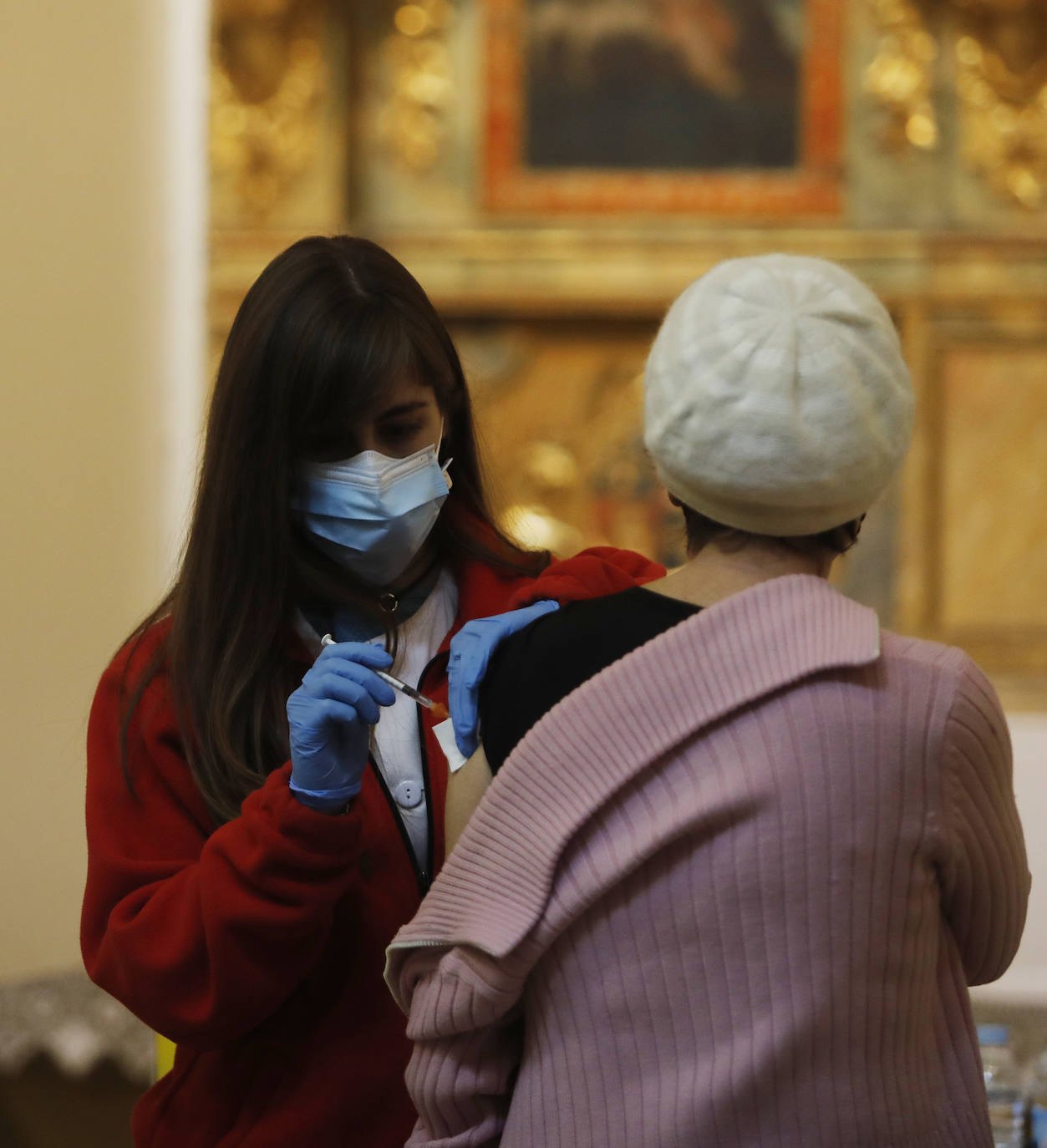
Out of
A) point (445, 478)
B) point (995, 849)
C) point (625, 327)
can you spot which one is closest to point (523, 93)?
point (625, 327)

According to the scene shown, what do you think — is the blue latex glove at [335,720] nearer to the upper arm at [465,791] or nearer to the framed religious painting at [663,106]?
the upper arm at [465,791]

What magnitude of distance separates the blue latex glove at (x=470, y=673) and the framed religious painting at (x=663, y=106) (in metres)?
5.73

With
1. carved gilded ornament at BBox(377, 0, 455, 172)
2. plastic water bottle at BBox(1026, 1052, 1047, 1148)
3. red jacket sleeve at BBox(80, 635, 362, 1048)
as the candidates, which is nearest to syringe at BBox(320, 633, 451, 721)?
red jacket sleeve at BBox(80, 635, 362, 1048)

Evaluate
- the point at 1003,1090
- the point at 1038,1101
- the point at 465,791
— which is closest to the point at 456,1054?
the point at 465,791

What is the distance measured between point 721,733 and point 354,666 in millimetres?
389

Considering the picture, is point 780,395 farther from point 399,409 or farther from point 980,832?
point 399,409

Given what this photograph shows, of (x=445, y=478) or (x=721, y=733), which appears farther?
(x=445, y=478)

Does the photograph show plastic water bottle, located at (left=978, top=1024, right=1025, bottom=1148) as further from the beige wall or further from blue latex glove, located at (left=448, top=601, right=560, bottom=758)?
the beige wall

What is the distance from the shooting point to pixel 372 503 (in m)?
1.59

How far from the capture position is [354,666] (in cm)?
138

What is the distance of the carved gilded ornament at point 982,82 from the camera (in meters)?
6.81

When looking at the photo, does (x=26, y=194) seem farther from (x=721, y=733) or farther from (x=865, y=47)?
(x=865, y=47)

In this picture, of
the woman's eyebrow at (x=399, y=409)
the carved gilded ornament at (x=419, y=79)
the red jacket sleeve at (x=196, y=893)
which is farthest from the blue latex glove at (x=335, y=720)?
the carved gilded ornament at (x=419, y=79)

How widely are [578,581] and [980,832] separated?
1.60ft
